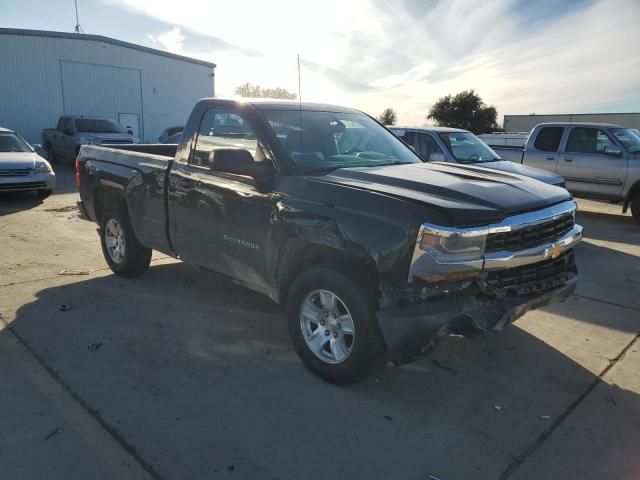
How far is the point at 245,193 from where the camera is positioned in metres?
3.84

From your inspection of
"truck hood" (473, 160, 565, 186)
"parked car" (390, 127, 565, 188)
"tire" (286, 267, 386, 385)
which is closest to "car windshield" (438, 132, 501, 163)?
"parked car" (390, 127, 565, 188)

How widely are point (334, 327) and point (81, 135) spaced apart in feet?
52.4

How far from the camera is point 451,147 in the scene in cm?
892

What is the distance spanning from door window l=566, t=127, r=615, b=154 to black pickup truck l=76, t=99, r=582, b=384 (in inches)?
297

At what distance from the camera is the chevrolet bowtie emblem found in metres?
3.35

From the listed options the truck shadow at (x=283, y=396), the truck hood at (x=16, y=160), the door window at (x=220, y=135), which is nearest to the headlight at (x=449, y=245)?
the truck shadow at (x=283, y=396)

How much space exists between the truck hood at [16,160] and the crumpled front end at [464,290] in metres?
10.1

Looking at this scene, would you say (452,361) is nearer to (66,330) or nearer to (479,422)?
(479,422)

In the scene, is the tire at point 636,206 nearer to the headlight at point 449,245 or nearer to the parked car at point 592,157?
the parked car at point 592,157

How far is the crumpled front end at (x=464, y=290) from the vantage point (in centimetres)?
290

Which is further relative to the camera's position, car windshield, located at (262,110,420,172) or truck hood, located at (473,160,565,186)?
truck hood, located at (473,160,565,186)

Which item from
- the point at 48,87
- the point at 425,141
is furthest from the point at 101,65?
the point at 425,141

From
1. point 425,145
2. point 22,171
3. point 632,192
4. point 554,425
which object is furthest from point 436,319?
point 22,171

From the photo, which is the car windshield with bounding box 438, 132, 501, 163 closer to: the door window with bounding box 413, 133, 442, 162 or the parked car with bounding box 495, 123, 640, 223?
the door window with bounding box 413, 133, 442, 162
